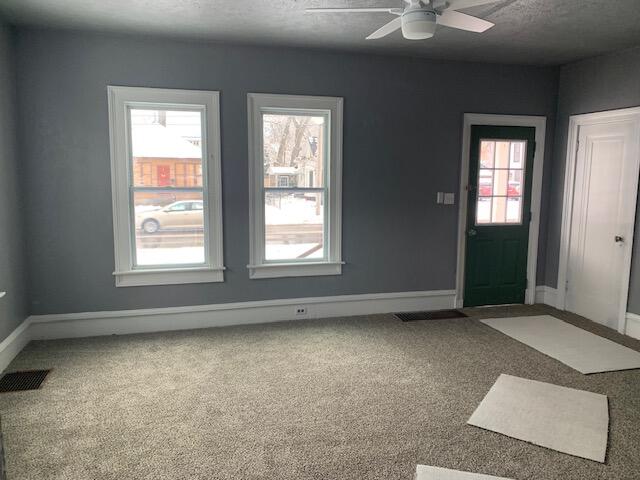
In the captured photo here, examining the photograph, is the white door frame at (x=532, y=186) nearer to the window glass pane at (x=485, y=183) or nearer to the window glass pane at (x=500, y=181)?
the window glass pane at (x=485, y=183)

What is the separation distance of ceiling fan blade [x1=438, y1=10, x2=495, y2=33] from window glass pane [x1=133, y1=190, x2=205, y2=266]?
2670 mm

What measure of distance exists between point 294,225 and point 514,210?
8.48ft

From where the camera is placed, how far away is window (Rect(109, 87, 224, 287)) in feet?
13.8

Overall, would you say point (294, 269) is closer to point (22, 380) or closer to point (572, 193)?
point (22, 380)

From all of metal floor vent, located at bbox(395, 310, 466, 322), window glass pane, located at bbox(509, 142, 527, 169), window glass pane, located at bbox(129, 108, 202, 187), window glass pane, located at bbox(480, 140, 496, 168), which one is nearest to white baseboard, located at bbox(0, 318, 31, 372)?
window glass pane, located at bbox(129, 108, 202, 187)

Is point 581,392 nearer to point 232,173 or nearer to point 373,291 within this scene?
point 373,291

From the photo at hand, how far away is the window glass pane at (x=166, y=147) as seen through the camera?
4.26m

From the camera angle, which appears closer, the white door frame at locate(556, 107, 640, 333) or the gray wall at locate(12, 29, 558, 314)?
the gray wall at locate(12, 29, 558, 314)

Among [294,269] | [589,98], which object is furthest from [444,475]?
[589,98]

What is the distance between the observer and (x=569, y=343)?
164 inches

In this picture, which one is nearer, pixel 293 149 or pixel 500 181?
pixel 293 149

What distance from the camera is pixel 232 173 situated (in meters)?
4.46

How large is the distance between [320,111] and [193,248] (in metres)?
1.85

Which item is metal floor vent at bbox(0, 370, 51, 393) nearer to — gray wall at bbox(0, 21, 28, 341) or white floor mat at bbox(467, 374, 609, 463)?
gray wall at bbox(0, 21, 28, 341)
